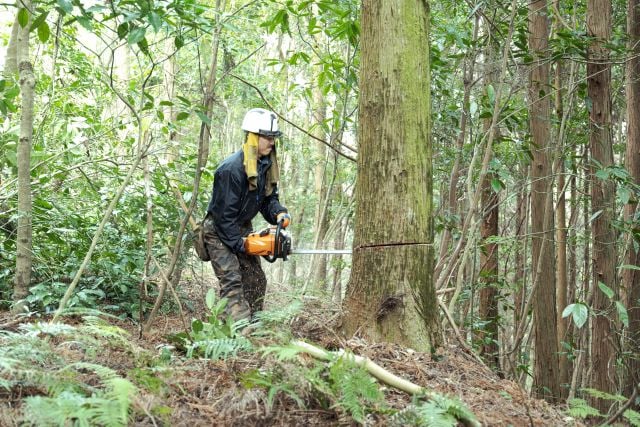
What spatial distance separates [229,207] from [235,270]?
63 cm

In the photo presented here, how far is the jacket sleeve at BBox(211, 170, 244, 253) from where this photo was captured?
595cm

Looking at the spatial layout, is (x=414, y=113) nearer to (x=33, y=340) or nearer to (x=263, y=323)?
(x=263, y=323)

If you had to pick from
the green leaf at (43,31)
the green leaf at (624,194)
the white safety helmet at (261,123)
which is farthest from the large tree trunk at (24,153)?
the green leaf at (624,194)

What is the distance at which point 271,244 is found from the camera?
591 centimetres

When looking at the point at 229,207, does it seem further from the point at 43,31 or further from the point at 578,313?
the point at 578,313

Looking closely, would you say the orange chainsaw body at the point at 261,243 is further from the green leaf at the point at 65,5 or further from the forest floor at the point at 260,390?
the green leaf at the point at 65,5

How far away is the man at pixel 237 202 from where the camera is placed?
5941 millimetres

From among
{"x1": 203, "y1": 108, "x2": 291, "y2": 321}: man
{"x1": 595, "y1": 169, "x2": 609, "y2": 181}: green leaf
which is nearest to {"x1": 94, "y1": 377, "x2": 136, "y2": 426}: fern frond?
{"x1": 203, "y1": 108, "x2": 291, "y2": 321}: man

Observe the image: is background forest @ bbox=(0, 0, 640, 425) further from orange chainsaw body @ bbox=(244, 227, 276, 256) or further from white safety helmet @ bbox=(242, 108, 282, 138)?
orange chainsaw body @ bbox=(244, 227, 276, 256)

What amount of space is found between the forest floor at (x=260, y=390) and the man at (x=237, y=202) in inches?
62.2

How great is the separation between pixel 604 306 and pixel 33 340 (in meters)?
5.80

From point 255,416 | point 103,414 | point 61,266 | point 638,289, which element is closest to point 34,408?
point 103,414

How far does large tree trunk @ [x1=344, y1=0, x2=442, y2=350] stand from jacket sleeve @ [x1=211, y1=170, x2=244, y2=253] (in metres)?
2.14

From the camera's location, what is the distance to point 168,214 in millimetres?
7004
